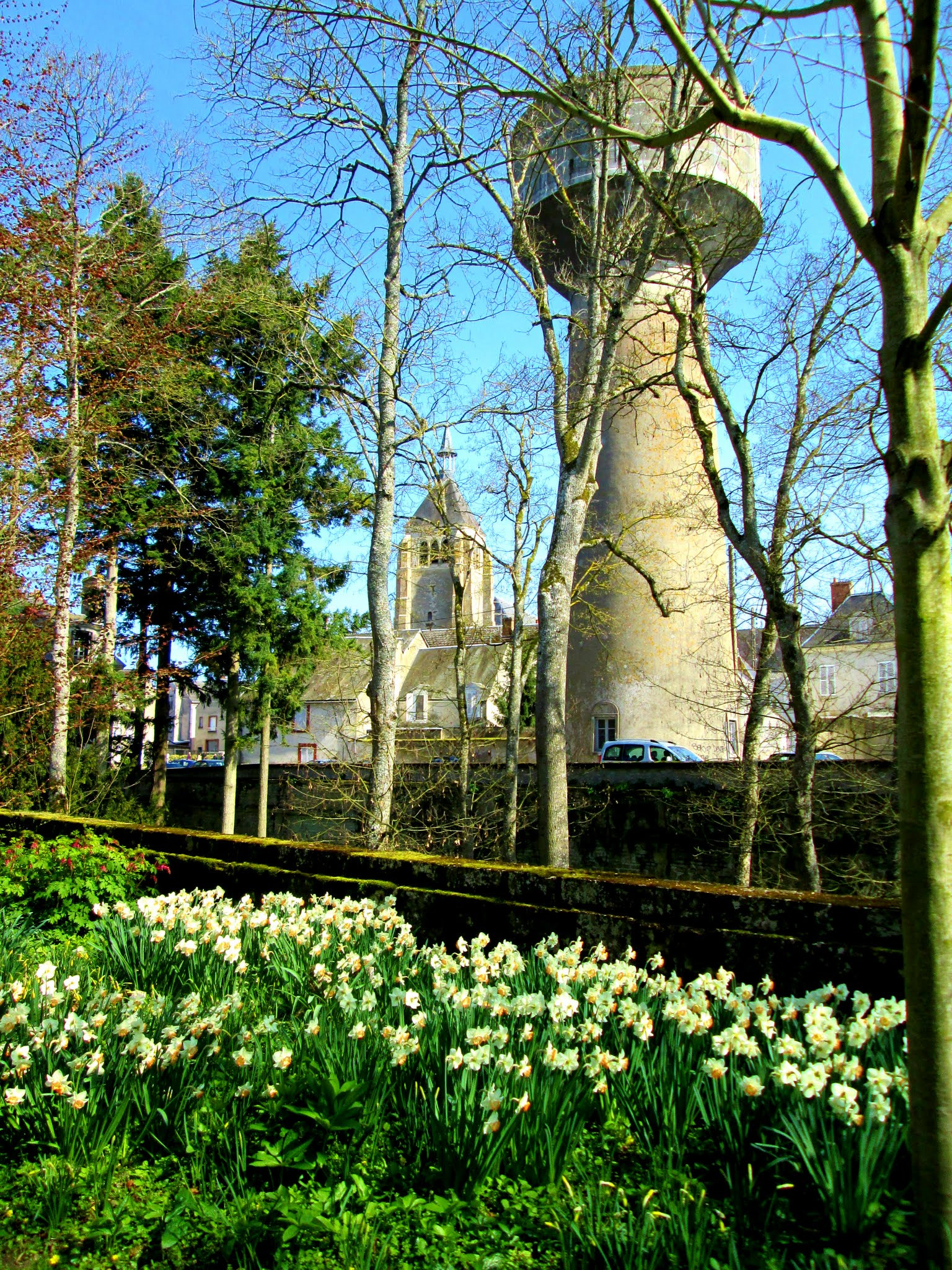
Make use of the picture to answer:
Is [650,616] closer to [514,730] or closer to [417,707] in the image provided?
[514,730]

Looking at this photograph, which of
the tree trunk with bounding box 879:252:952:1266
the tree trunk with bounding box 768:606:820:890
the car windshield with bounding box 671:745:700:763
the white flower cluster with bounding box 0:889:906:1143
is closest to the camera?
the tree trunk with bounding box 879:252:952:1266

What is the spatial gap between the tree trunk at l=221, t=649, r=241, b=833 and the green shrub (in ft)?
50.5

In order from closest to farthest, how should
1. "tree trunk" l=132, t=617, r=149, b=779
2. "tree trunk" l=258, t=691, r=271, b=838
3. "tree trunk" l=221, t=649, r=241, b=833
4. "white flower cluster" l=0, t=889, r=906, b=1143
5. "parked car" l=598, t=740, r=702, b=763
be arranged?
"white flower cluster" l=0, t=889, r=906, b=1143, "parked car" l=598, t=740, r=702, b=763, "tree trunk" l=132, t=617, r=149, b=779, "tree trunk" l=221, t=649, r=241, b=833, "tree trunk" l=258, t=691, r=271, b=838

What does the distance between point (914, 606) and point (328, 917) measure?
140 inches

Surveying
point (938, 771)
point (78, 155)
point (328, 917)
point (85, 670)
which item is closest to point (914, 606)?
point (938, 771)

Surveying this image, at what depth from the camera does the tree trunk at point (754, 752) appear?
1136 cm

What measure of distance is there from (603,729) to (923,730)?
68.4ft

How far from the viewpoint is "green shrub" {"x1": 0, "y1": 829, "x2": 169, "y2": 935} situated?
6605 millimetres

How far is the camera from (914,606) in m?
2.49

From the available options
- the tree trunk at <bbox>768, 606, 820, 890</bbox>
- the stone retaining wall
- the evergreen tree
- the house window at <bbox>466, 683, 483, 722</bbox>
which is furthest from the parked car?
the house window at <bbox>466, 683, 483, 722</bbox>

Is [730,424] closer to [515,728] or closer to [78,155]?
[515,728]

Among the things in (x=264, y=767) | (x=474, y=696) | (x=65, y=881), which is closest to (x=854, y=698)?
(x=264, y=767)

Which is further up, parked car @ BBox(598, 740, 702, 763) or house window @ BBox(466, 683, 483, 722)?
house window @ BBox(466, 683, 483, 722)

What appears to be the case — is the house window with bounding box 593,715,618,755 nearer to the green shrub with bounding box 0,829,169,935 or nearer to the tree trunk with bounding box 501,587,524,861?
the tree trunk with bounding box 501,587,524,861
